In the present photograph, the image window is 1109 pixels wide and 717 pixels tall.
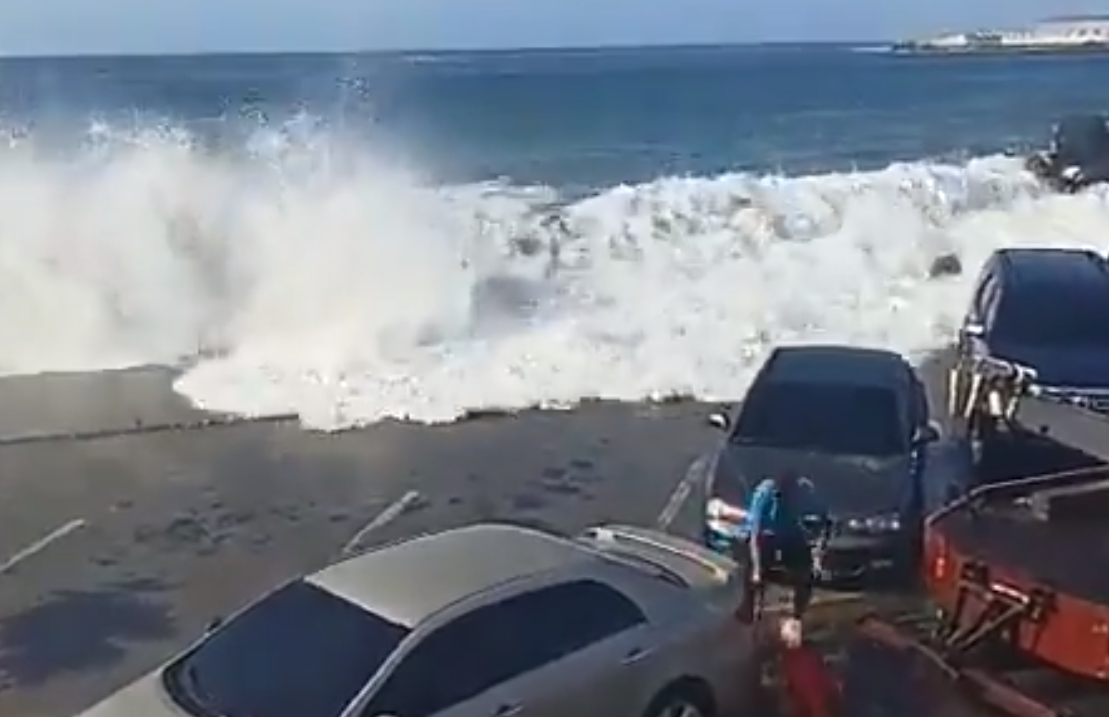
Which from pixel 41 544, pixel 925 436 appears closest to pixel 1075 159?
pixel 925 436

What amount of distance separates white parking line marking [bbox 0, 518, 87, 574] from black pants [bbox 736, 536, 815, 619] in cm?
647

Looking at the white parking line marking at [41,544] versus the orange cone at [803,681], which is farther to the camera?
the white parking line marking at [41,544]

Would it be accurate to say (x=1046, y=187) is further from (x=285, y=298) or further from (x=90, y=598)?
(x=90, y=598)

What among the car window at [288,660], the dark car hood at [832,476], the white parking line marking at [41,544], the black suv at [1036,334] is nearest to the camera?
the car window at [288,660]

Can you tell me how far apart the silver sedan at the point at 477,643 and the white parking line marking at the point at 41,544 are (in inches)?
228

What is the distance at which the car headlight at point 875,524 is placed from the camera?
1190cm

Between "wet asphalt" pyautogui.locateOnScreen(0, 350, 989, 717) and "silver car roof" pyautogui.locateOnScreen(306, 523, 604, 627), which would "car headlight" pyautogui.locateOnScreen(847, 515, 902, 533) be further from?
"silver car roof" pyautogui.locateOnScreen(306, 523, 604, 627)

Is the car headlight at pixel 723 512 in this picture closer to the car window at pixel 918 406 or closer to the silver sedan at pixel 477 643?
the car window at pixel 918 406

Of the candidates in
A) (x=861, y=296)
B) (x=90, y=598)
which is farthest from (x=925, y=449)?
(x=861, y=296)

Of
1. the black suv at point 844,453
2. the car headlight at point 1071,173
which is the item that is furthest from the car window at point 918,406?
the car headlight at point 1071,173

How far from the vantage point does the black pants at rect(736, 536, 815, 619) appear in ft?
31.3

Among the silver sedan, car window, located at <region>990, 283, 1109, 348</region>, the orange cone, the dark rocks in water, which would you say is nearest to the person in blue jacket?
the orange cone

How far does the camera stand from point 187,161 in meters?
28.0

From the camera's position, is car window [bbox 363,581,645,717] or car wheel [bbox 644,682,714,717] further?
car wheel [bbox 644,682,714,717]
